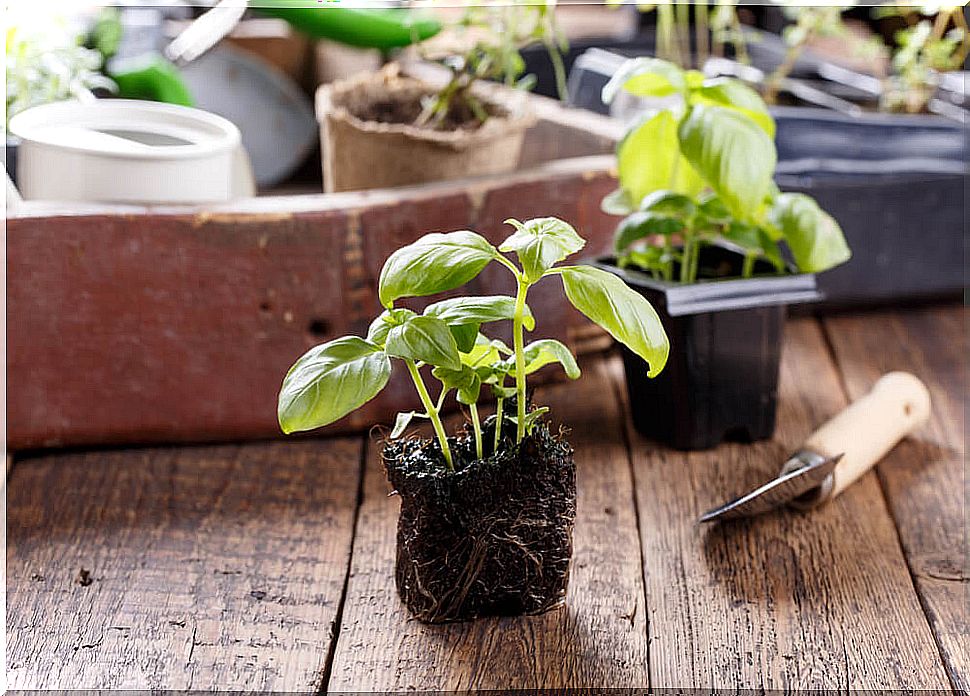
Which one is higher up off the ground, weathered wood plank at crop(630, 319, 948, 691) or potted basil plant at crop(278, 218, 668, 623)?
potted basil plant at crop(278, 218, 668, 623)

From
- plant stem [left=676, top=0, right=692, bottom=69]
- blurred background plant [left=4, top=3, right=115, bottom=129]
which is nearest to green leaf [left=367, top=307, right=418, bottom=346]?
blurred background plant [left=4, top=3, right=115, bottom=129]

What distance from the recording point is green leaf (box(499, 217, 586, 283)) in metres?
0.73

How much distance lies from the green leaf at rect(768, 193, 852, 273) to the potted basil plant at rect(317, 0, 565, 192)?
0.91ft

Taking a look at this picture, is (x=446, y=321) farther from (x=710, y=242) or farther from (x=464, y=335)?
(x=710, y=242)

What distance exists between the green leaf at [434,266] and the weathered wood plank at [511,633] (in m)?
0.24

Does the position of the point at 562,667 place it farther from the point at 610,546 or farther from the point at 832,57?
the point at 832,57

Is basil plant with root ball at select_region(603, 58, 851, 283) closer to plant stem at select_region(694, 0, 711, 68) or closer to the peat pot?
the peat pot

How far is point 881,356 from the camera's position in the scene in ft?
4.11

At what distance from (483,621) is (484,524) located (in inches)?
3.3

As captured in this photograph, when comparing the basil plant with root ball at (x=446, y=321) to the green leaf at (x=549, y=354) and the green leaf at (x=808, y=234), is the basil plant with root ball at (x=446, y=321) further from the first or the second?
the green leaf at (x=808, y=234)

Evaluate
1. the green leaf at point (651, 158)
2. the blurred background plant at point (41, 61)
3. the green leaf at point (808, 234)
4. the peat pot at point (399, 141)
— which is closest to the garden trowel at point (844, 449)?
the green leaf at point (808, 234)

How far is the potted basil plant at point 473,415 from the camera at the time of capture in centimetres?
74

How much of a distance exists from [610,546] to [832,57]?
1.01 metres

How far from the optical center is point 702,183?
41.5 inches
